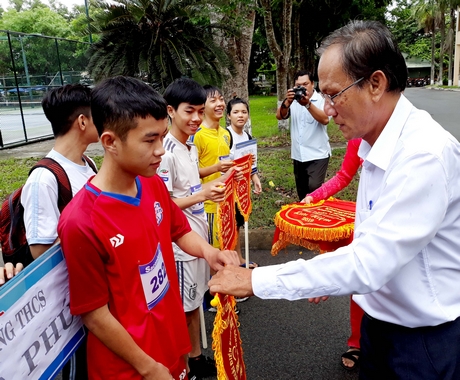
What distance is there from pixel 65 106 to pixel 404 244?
5.46ft

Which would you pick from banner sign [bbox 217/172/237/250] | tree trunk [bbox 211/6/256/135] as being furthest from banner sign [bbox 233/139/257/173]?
tree trunk [bbox 211/6/256/135]

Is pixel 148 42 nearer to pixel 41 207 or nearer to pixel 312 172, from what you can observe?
pixel 312 172

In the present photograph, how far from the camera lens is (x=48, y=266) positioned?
50.4 inches

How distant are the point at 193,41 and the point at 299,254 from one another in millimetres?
3282

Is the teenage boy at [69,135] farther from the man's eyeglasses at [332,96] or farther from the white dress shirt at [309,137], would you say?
the white dress shirt at [309,137]

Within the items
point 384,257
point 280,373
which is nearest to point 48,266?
point 384,257

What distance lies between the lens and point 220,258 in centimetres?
164

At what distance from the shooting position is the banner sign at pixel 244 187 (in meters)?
3.19

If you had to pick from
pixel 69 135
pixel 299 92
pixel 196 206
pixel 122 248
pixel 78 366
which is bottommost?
pixel 78 366

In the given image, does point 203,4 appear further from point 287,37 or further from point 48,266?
point 48,266

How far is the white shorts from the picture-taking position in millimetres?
2371

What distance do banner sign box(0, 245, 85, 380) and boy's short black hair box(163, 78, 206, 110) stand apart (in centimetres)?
142

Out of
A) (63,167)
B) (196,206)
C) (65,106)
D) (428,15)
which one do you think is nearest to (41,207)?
(63,167)

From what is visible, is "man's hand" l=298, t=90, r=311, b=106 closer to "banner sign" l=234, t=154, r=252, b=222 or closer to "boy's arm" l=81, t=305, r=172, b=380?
"banner sign" l=234, t=154, r=252, b=222
